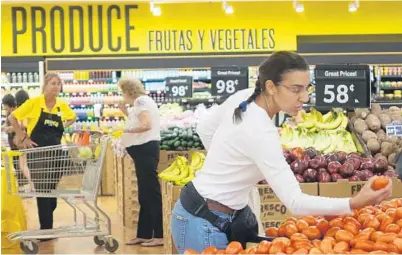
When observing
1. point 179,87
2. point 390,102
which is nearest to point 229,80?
point 179,87

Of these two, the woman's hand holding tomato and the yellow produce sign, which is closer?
the woman's hand holding tomato

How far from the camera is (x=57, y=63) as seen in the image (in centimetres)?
1124

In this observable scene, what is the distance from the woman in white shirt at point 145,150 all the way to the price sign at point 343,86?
1.44m

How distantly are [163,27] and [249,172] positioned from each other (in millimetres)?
8807

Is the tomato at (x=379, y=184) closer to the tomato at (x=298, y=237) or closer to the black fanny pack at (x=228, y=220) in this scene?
the tomato at (x=298, y=237)

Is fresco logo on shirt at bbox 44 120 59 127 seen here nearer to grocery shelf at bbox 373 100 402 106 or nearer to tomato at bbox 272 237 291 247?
tomato at bbox 272 237 291 247

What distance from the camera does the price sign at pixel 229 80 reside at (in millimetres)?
8539

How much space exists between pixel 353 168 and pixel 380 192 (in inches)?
87.2

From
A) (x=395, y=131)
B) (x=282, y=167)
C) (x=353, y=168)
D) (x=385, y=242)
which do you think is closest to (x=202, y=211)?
(x=282, y=167)

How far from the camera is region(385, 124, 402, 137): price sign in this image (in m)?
5.41

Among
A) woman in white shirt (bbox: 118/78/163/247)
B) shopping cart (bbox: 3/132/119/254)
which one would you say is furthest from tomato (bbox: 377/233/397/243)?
woman in white shirt (bbox: 118/78/163/247)

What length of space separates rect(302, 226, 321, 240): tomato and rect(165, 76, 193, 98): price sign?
25.9ft

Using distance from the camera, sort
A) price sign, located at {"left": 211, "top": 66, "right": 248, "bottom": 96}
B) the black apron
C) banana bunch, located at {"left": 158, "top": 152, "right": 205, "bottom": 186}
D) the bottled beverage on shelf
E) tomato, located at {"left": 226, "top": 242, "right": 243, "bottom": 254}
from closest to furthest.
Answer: tomato, located at {"left": 226, "top": 242, "right": 243, "bottom": 254}
banana bunch, located at {"left": 158, "top": 152, "right": 205, "bottom": 186}
the black apron
price sign, located at {"left": 211, "top": 66, "right": 248, "bottom": 96}
the bottled beverage on shelf

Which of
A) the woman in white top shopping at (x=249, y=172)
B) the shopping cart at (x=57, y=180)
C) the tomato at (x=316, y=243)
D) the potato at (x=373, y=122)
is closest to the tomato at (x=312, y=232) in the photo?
the tomato at (x=316, y=243)
